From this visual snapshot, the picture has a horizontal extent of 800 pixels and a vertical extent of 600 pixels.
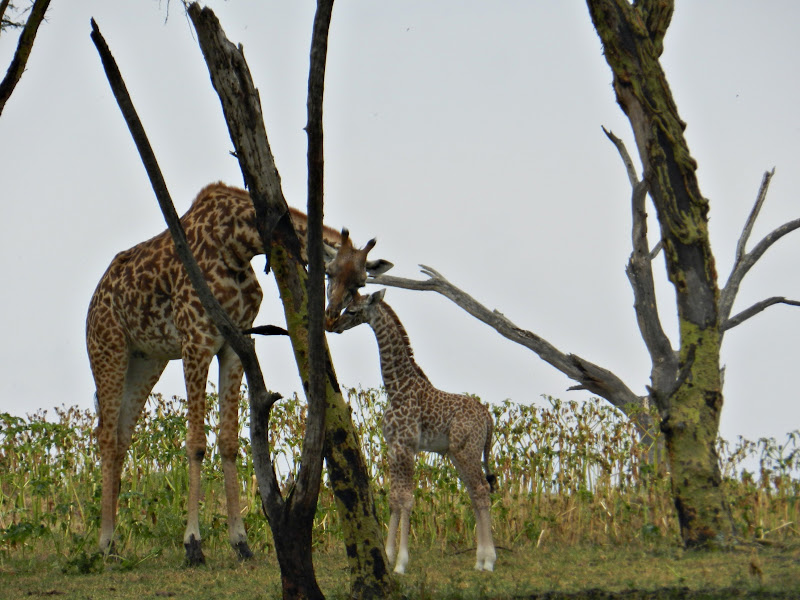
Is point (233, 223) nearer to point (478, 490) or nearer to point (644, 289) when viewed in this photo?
point (478, 490)

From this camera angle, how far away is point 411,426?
8055mm

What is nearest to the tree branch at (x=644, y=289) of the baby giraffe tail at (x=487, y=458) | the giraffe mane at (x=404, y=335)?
the baby giraffe tail at (x=487, y=458)

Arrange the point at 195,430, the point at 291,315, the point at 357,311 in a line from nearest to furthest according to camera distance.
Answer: the point at 291,315 → the point at 357,311 → the point at 195,430

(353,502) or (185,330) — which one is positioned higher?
(185,330)

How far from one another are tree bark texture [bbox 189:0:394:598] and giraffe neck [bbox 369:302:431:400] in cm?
218

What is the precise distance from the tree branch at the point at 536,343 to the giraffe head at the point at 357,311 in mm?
8844

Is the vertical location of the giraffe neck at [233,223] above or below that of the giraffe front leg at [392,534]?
above

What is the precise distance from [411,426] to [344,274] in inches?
55.2

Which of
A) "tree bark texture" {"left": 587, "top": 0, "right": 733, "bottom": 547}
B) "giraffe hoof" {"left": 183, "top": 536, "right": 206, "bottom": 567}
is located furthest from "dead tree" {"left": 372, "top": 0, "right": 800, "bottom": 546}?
"giraffe hoof" {"left": 183, "top": 536, "right": 206, "bottom": 567}

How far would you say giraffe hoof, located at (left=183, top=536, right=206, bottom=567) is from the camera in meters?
8.96

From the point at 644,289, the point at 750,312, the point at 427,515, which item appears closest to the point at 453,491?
the point at 427,515

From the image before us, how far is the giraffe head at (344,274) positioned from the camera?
8234 millimetres

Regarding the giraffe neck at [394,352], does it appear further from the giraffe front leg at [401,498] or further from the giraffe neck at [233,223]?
the giraffe neck at [233,223]

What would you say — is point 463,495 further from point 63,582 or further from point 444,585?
point 63,582
